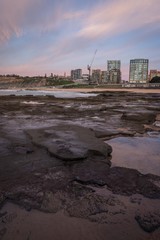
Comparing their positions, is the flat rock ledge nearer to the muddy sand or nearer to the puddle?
the muddy sand

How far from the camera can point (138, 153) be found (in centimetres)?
627

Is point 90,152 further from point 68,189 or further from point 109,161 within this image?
point 68,189

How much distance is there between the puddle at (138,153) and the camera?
522cm

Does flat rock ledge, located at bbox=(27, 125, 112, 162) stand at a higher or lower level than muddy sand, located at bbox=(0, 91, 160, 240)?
higher

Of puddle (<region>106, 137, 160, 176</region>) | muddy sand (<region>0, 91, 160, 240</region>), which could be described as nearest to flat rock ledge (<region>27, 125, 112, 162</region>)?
muddy sand (<region>0, 91, 160, 240</region>)

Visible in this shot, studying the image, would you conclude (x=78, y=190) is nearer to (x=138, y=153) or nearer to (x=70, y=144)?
(x=70, y=144)

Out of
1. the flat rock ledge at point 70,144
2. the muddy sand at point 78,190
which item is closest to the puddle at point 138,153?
the muddy sand at point 78,190

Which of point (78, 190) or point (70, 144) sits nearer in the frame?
point (78, 190)

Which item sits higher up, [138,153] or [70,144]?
[70,144]

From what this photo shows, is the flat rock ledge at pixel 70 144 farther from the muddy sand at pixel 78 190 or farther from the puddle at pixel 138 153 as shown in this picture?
the puddle at pixel 138 153

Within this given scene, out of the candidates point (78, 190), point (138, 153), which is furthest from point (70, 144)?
point (78, 190)

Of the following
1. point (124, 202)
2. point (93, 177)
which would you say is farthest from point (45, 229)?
point (93, 177)

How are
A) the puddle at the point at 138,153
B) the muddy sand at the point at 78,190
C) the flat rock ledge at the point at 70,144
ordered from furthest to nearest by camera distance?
1. the flat rock ledge at the point at 70,144
2. the puddle at the point at 138,153
3. the muddy sand at the point at 78,190

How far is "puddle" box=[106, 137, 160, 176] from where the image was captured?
5.22 meters
